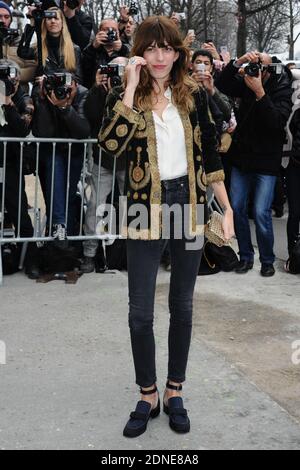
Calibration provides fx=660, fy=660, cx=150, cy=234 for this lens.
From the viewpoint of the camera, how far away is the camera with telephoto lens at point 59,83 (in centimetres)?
574

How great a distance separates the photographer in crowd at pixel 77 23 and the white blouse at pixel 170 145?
14.5ft

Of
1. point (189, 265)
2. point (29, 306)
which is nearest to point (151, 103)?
point (189, 265)

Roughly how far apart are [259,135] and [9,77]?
7.56 ft

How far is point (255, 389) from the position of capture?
148 inches

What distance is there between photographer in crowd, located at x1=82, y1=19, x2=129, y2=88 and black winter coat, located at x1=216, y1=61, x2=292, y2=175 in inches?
43.5

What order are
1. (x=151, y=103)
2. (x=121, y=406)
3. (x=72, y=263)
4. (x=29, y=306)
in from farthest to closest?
(x=72, y=263) → (x=29, y=306) → (x=121, y=406) → (x=151, y=103)

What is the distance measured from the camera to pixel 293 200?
20.9 feet

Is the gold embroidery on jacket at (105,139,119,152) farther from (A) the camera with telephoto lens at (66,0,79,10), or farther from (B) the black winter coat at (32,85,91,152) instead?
(A) the camera with telephoto lens at (66,0,79,10)

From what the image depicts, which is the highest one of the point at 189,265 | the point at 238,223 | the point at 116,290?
the point at 189,265

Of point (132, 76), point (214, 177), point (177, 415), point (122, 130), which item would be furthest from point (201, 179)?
point (177, 415)

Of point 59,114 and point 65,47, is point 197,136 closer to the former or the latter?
point 59,114

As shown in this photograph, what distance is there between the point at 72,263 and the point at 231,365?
7.92ft

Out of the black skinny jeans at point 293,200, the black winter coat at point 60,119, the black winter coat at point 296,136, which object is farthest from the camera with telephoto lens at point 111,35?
the black skinny jeans at point 293,200

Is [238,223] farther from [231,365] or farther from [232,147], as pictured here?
[231,365]
